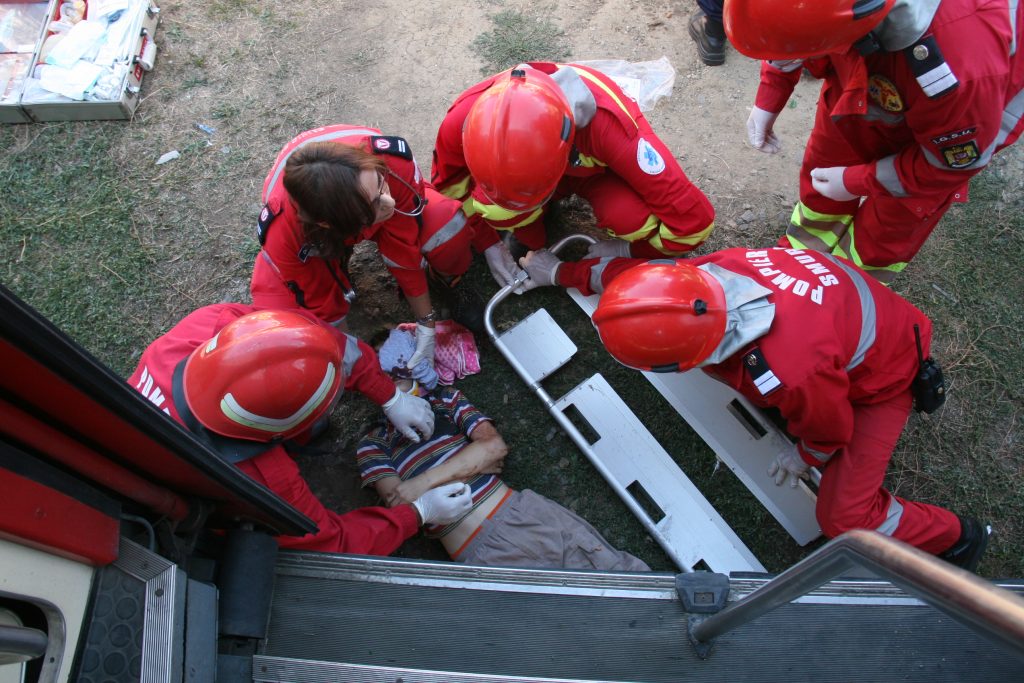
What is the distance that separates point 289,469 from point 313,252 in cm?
96

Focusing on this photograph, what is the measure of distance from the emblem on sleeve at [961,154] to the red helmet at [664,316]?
1008 millimetres

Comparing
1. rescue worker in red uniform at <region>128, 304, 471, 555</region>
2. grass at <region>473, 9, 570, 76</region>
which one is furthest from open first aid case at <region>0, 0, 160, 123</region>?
rescue worker in red uniform at <region>128, 304, 471, 555</region>

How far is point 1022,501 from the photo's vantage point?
3.19 m

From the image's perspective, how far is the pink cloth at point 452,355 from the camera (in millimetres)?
3539

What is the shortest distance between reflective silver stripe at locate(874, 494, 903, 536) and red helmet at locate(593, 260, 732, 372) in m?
1.11

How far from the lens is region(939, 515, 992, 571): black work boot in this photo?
9.45ft

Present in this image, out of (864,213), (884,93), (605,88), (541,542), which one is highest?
(884,93)

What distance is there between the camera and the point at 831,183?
3.14m

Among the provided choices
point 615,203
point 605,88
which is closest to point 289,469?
point 615,203

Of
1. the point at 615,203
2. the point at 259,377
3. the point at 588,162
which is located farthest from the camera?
the point at 615,203

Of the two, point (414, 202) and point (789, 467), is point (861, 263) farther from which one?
point (414, 202)

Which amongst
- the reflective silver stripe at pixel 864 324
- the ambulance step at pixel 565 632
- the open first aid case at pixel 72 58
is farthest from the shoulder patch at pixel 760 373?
the open first aid case at pixel 72 58

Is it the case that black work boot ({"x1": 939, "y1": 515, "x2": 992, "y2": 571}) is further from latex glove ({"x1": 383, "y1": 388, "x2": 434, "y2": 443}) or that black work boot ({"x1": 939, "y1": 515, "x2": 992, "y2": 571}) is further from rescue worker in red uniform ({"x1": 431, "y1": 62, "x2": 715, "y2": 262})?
latex glove ({"x1": 383, "y1": 388, "x2": 434, "y2": 443})

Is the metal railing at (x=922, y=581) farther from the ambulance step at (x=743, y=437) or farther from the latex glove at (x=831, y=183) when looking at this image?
the latex glove at (x=831, y=183)
